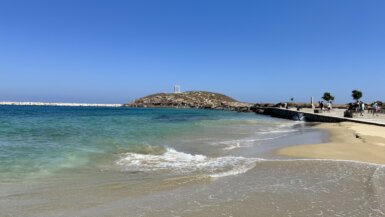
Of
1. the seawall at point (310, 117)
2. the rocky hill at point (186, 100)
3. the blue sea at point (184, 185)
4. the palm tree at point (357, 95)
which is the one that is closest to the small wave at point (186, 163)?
the blue sea at point (184, 185)

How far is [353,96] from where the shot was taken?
59.8m

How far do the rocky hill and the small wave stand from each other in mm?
98473

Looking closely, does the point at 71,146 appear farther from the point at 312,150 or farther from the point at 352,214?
the point at 352,214

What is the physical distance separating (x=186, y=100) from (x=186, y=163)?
115 metres

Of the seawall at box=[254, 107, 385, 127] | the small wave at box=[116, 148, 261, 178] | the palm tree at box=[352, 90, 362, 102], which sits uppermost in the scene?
the palm tree at box=[352, 90, 362, 102]

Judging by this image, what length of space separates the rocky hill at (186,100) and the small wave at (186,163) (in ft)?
323

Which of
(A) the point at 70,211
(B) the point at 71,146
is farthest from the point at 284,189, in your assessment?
(B) the point at 71,146

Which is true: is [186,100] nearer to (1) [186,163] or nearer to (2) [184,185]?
(1) [186,163]

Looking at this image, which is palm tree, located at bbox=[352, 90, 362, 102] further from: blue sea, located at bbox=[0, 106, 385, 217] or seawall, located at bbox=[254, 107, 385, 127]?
blue sea, located at bbox=[0, 106, 385, 217]

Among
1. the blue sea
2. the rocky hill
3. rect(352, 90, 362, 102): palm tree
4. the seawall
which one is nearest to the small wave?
the blue sea

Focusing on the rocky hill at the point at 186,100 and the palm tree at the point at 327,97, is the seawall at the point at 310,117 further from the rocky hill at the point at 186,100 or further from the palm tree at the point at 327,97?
the rocky hill at the point at 186,100

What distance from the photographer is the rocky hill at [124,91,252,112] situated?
119 m

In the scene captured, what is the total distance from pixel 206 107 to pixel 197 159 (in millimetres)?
98939

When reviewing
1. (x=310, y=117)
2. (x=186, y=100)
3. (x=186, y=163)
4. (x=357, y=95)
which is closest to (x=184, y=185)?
(x=186, y=163)
